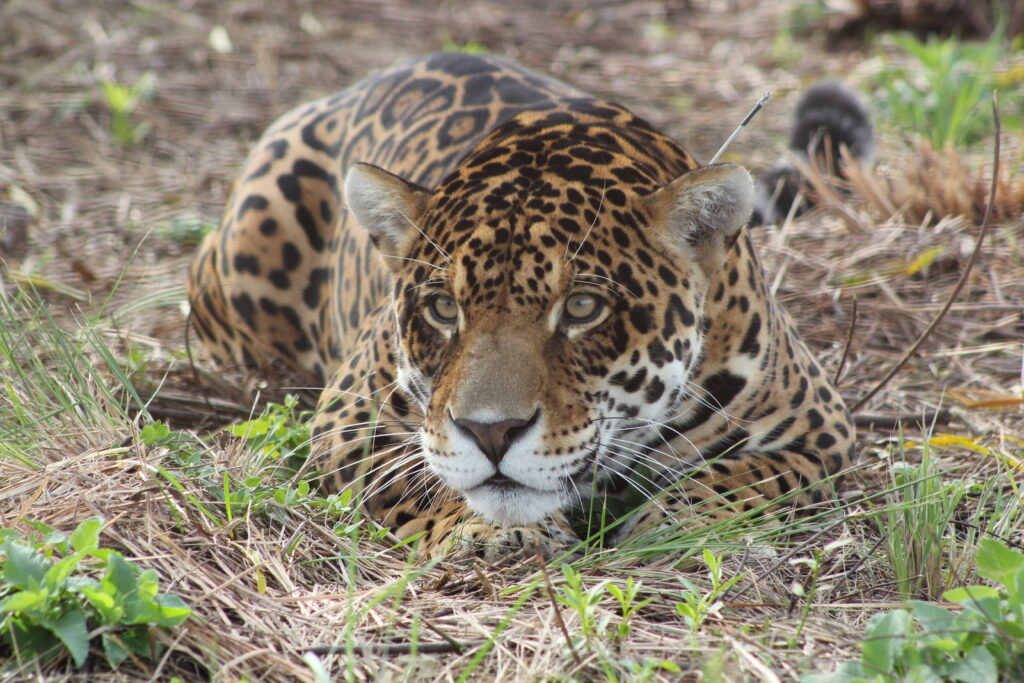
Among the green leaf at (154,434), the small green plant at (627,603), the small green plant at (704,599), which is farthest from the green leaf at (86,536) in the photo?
the small green plant at (704,599)

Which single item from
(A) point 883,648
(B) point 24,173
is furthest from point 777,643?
(B) point 24,173

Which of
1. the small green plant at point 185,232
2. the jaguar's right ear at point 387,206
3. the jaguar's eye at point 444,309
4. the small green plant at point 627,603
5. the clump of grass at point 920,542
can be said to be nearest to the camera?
the small green plant at point 627,603

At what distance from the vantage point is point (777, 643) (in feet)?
11.0

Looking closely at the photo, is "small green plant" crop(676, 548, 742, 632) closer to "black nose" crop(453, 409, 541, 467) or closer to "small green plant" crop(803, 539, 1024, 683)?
"small green plant" crop(803, 539, 1024, 683)

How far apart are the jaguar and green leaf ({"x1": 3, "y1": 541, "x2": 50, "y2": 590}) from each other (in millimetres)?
1204

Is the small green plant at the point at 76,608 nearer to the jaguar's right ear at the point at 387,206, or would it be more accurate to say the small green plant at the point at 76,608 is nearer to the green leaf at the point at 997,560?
the jaguar's right ear at the point at 387,206

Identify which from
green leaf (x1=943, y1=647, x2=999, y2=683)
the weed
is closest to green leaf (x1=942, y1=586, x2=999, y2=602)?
green leaf (x1=943, y1=647, x2=999, y2=683)

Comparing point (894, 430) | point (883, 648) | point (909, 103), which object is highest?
point (909, 103)

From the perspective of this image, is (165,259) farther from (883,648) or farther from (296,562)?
(883,648)

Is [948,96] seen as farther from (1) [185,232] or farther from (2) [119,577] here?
(2) [119,577]

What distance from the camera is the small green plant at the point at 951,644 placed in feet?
9.81

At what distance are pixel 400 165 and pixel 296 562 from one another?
104 inches

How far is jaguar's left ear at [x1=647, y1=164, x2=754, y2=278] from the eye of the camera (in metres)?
4.15

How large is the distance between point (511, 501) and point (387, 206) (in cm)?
132
